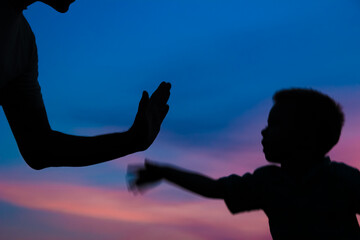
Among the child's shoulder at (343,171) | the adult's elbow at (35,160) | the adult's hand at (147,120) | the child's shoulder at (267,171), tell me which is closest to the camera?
the child's shoulder at (343,171)

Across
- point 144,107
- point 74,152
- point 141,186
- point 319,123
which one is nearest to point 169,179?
point 141,186

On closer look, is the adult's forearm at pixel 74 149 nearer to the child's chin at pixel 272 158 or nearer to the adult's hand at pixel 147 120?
the adult's hand at pixel 147 120

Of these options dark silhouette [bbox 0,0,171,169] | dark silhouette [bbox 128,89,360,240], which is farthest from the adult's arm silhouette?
dark silhouette [bbox 128,89,360,240]

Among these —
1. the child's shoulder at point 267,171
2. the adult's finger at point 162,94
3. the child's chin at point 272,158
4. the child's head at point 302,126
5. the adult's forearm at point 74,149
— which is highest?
the adult's finger at point 162,94

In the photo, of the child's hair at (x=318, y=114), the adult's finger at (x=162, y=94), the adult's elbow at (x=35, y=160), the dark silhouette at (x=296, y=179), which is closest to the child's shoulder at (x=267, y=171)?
the dark silhouette at (x=296, y=179)

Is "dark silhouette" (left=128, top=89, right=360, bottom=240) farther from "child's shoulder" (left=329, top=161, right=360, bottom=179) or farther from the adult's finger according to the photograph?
the adult's finger

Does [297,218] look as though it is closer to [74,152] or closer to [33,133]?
[74,152]

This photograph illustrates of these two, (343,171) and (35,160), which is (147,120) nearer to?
(35,160)

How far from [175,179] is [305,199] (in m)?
0.78

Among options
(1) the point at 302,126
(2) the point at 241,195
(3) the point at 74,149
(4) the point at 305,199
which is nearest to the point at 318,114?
(1) the point at 302,126

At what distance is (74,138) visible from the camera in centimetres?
331

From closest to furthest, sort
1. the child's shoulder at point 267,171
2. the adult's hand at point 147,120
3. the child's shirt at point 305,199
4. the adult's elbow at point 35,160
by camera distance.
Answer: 1. the child's shirt at point 305,199
2. the child's shoulder at point 267,171
3. the adult's hand at point 147,120
4. the adult's elbow at point 35,160

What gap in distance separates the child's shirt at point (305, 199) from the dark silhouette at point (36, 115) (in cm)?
73

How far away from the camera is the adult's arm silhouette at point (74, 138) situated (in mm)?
3129
